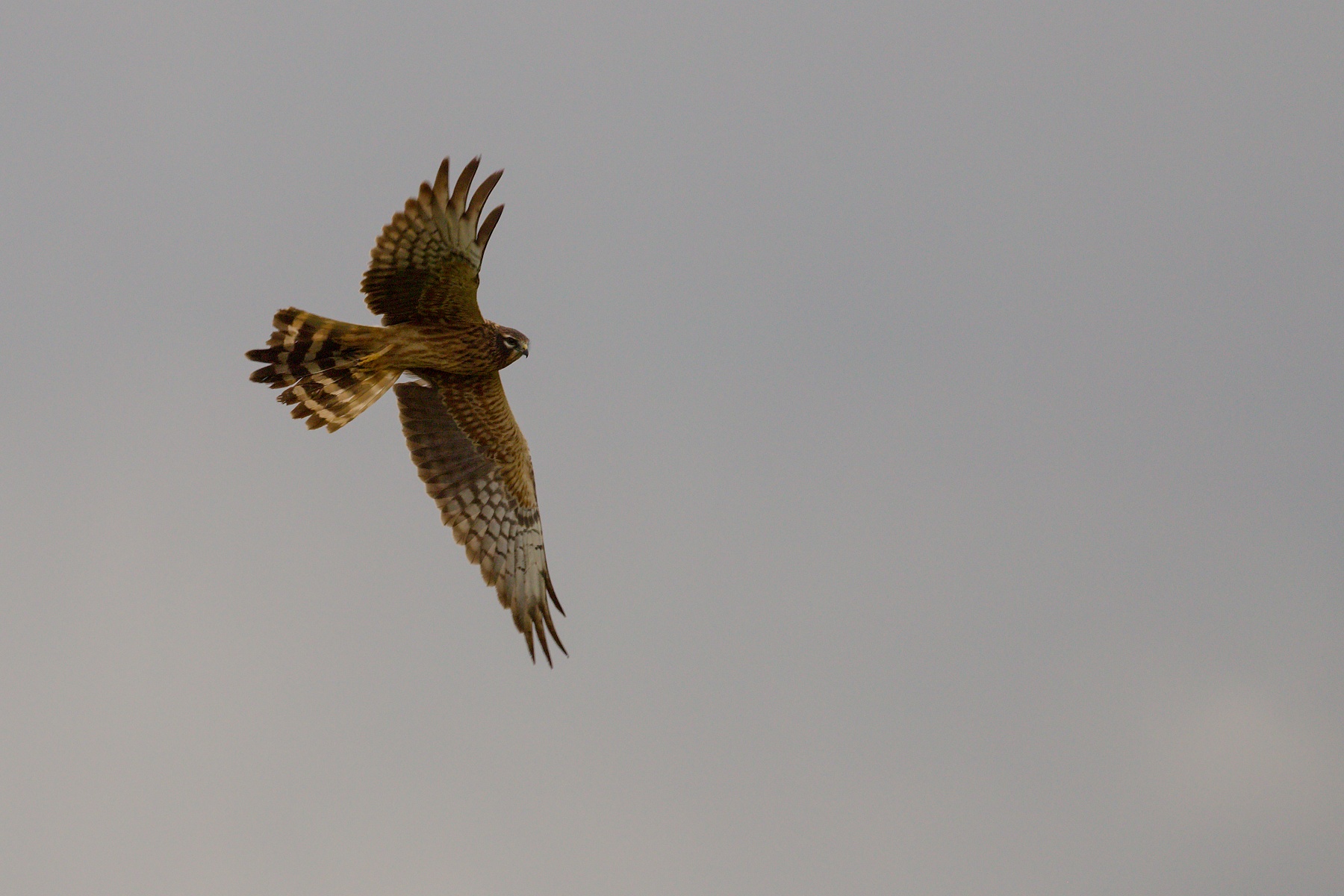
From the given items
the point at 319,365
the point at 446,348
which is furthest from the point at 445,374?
the point at 319,365

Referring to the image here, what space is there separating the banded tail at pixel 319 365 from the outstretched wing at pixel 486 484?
1.17 metres

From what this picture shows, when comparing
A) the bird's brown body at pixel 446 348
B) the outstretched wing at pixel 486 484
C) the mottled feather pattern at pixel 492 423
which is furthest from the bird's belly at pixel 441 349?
the outstretched wing at pixel 486 484

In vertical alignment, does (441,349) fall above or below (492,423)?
above

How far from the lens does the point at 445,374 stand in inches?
518

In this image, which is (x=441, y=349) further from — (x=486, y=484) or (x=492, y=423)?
(x=486, y=484)

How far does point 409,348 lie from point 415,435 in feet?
5.07

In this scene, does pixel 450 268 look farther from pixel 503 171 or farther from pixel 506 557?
pixel 506 557

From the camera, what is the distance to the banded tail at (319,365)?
480 inches

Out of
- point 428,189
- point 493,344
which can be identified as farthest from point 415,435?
point 428,189

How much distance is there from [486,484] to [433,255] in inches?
108

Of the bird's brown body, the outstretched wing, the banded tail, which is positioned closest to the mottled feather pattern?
the outstretched wing

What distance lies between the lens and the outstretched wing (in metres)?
13.6

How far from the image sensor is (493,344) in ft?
41.7

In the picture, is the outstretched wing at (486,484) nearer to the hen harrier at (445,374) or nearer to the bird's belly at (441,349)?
the hen harrier at (445,374)
